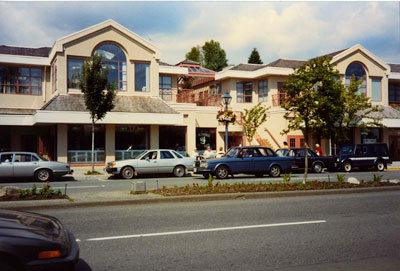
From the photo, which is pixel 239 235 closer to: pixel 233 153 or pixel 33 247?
pixel 33 247

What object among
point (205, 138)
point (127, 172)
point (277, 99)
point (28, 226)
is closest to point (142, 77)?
point (205, 138)

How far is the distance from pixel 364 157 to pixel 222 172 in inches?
424

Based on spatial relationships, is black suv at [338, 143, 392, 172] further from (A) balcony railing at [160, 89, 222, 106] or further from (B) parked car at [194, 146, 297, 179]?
(A) balcony railing at [160, 89, 222, 106]

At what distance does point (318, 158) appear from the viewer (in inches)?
886

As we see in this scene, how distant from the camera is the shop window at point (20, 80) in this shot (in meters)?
28.6

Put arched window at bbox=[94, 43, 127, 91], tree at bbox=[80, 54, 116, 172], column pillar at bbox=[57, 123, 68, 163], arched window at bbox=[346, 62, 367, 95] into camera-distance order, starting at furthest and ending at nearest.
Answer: arched window at bbox=[346, 62, 367, 95] < arched window at bbox=[94, 43, 127, 91] < column pillar at bbox=[57, 123, 68, 163] < tree at bbox=[80, 54, 116, 172]

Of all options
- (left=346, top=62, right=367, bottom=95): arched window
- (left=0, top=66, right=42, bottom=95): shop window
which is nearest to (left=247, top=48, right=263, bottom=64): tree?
(left=346, top=62, right=367, bottom=95): arched window

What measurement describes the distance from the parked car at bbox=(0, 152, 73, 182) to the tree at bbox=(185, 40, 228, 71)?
5577 cm

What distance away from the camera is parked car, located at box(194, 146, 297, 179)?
1820cm

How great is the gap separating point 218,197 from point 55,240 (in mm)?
7544

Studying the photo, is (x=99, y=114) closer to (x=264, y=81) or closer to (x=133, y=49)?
(x=133, y=49)

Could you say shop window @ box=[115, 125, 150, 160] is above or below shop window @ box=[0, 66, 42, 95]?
below

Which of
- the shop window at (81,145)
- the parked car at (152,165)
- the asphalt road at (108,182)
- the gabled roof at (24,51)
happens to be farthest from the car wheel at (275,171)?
the gabled roof at (24,51)

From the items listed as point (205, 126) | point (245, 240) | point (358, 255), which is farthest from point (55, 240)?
point (205, 126)
